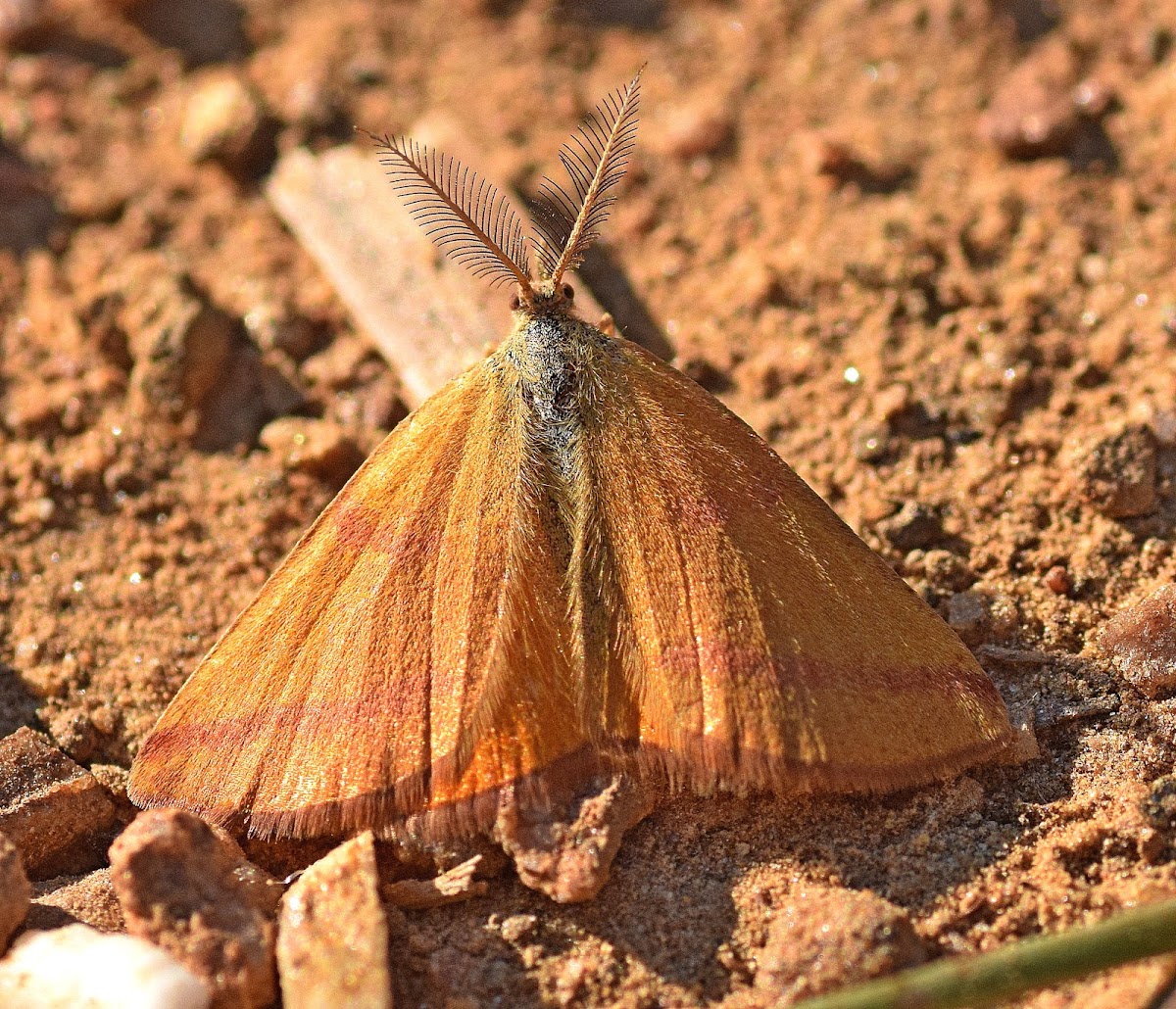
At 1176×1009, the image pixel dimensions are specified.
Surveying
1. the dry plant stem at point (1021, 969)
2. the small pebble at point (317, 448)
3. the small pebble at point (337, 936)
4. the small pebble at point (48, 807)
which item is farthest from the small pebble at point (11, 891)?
the dry plant stem at point (1021, 969)

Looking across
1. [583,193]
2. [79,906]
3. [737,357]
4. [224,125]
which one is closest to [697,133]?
[737,357]

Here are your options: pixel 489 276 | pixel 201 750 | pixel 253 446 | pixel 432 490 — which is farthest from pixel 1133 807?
pixel 253 446

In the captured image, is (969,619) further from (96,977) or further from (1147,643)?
(96,977)

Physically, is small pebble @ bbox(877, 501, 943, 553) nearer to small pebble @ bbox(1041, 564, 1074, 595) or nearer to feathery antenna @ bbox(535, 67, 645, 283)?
small pebble @ bbox(1041, 564, 1074, 595)

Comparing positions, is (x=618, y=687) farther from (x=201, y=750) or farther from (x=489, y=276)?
(x=489, y=276)

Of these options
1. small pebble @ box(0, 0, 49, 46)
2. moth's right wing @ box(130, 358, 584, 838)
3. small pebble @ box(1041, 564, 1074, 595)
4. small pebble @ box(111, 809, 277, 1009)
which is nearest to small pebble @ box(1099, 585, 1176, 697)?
small pebble @ box(1041, 564, 1074, 595)

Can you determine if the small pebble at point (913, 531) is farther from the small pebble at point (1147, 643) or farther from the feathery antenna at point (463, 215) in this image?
the feathery antenna at point (463, 215)
